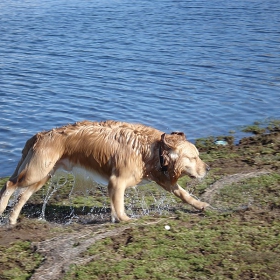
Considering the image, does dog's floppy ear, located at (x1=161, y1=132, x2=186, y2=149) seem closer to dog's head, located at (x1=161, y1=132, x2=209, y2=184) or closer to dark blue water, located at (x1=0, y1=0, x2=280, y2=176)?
dog's head, located at (x1=161, y1=132, x2=209, y2=184)

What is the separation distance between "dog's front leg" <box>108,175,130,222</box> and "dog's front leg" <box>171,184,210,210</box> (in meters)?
0.75

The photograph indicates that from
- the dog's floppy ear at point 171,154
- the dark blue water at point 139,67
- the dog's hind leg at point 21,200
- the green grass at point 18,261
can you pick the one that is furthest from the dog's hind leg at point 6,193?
the dark blue water at point 139,67

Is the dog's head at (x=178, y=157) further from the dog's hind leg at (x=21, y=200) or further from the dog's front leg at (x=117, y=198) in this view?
the dog's hind leg at (x=21, y=200)

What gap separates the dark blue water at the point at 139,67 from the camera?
1409cm

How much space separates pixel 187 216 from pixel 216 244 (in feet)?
3.33

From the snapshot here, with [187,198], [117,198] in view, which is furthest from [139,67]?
[117,198]

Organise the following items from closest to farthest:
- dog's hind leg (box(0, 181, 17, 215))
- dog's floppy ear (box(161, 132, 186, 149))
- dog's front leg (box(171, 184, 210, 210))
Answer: dog's floppy ear (box(161, 132, 186, 149))
dog's hind leg (box(0, 181, 17, 215))
dog's front leg (box(171, 184, 210, 210))

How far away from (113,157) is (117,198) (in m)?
0.52

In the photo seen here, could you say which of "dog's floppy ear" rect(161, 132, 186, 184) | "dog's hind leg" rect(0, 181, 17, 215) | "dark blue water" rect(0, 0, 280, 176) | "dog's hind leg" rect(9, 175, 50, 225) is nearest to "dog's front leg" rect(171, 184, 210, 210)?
"dog's floppy ear" rect(161, 132, 186, 184)

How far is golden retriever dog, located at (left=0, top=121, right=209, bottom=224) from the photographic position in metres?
7.71

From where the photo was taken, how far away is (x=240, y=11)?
26.9 m

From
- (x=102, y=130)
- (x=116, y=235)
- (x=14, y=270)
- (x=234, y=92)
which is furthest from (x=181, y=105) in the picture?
(x=14, y=270)

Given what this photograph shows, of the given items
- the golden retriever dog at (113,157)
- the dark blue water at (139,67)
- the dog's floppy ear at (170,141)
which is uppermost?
the dog's floppy ear at (170,141)

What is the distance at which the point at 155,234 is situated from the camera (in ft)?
23.4
